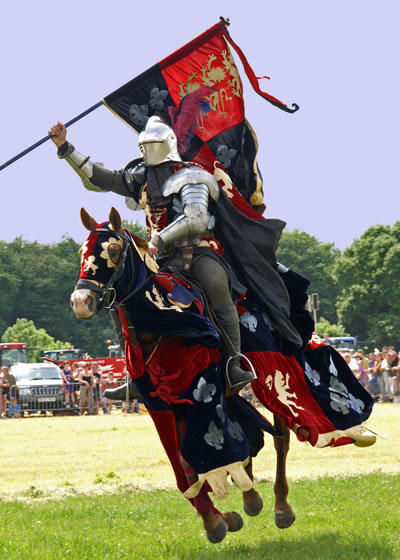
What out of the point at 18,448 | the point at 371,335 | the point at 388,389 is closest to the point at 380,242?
the point at 371,335

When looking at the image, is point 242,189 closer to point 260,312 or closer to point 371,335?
point 260,312

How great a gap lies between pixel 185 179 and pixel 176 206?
10.3 inches

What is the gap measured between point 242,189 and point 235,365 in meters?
2.40

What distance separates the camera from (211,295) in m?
7.94

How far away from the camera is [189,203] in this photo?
803cm

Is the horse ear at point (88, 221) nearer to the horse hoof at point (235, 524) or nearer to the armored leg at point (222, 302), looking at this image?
the armored leg at point (222, 302)

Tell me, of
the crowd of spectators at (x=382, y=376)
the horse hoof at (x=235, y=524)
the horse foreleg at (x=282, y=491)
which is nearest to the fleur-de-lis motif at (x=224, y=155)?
the horse foreleg at (x=282, y=491)

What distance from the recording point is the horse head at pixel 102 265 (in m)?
6.94

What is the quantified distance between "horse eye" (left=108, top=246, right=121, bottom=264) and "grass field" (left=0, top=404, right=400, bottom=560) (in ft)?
8.30

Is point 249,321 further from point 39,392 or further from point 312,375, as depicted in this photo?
point 39,392

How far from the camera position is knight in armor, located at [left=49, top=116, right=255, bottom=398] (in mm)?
7926

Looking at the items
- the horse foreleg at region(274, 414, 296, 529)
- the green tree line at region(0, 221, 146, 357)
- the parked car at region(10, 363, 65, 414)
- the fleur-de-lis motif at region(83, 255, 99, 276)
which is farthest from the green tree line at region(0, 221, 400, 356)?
the fleur-de-lis motif at region(83, 255, 99, 276)

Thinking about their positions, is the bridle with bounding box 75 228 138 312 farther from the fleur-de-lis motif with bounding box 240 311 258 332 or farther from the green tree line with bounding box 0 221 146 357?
the green tree line with bounding box 0 221 146 357

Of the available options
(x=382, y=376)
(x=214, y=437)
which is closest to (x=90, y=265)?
(x=214, y=437)
